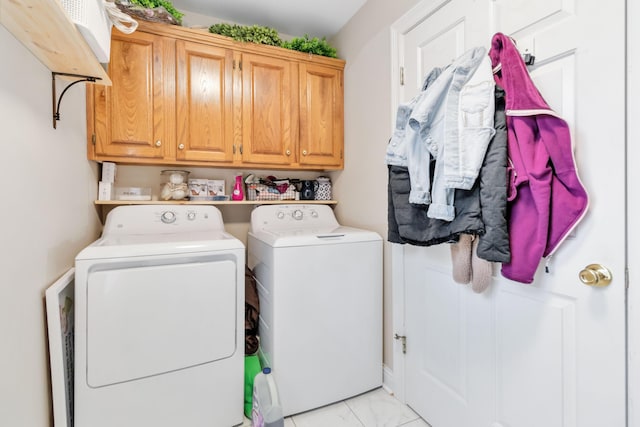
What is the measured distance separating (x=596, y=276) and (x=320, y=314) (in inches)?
47.5

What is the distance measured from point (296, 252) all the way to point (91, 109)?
1.46 metres

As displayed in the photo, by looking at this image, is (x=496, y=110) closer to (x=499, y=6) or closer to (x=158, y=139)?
(x=499, y=6)

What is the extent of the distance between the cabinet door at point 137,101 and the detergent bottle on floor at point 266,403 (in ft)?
4.79

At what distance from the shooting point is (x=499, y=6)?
3.88ft

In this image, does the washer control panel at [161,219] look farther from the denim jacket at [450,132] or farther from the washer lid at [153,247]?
the denim jacket at [450,132]

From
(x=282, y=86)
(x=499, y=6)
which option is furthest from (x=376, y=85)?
(x=499, y=6)

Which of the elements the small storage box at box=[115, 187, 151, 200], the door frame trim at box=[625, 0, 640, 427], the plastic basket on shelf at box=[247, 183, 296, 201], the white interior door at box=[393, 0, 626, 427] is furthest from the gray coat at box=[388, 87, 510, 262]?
the small storage box at box=[115, 187, 151, 200]

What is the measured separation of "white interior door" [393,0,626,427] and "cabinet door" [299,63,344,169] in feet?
2.95

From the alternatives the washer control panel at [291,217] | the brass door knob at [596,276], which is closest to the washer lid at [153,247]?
the washer control panel at [291,217]

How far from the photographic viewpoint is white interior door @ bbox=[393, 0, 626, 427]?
0.88 meters

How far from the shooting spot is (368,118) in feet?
6.67

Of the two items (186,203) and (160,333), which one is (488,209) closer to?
(160,333)

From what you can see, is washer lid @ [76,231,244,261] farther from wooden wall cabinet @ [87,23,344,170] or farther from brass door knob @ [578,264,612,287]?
brass door knob @ [578,264,612,287]

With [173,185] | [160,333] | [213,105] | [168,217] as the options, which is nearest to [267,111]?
[213,105]
